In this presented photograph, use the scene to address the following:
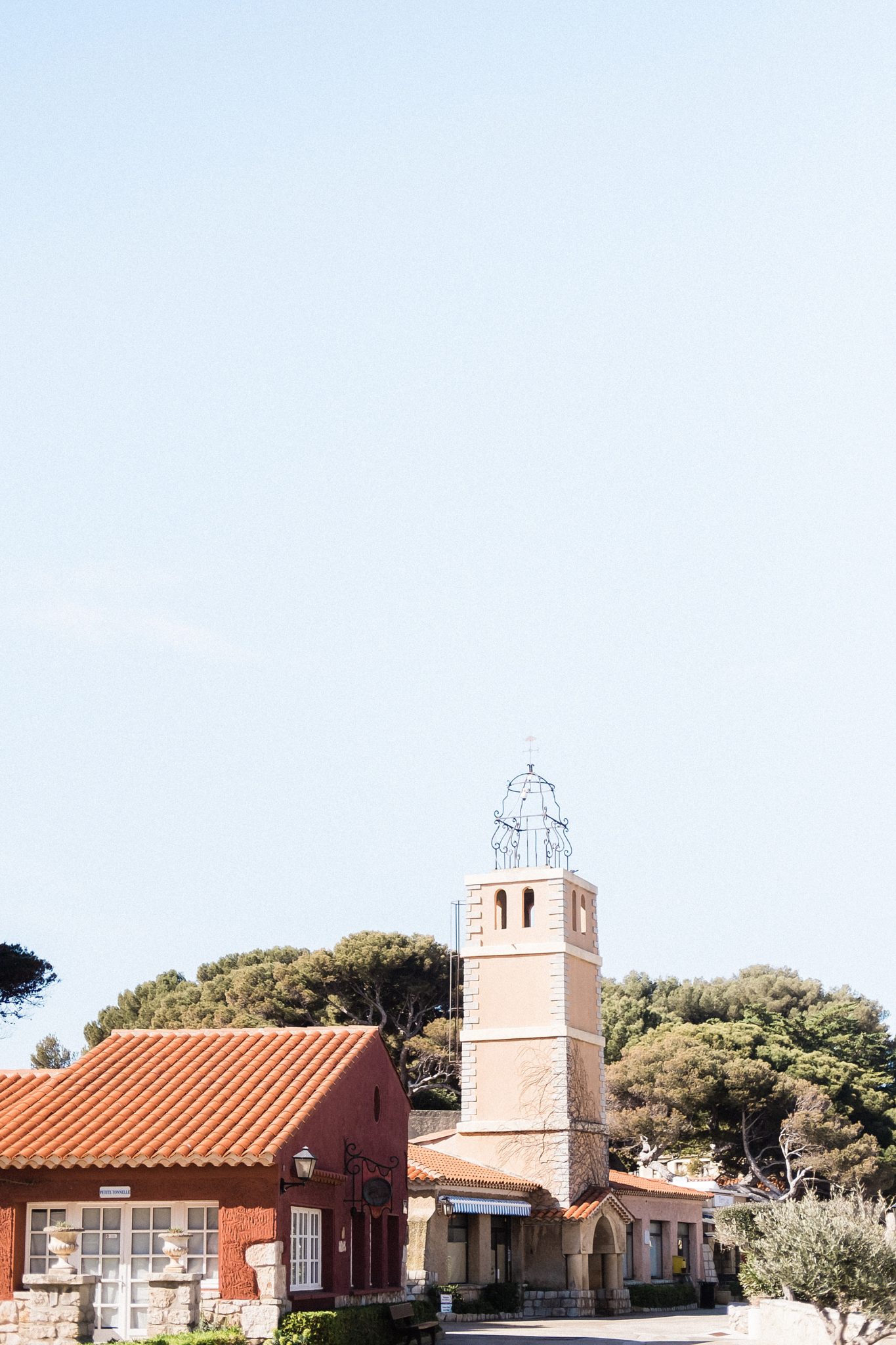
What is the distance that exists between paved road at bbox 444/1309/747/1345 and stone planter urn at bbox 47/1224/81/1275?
9172mm

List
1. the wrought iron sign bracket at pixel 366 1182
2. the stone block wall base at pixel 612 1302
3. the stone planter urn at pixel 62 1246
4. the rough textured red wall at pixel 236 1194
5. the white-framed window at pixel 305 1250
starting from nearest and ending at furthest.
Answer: the stone planter urn at pixel 62 1246 → the rough textured red wall at pixel 236 1194 → the white-framed window at pixel 305 1250 → the wrought iron sign bracket at pixel 366 1182 → the stone block wall base at pixel 612 1302

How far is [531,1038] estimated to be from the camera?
135 ft

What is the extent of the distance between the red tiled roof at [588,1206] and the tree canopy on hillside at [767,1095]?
37.6 ft

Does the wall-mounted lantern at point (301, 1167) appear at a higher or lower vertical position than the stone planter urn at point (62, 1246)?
higher

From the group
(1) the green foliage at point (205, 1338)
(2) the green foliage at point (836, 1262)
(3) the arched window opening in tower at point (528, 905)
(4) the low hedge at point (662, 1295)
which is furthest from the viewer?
(3) the arched window opening in tower at point (528, 905)

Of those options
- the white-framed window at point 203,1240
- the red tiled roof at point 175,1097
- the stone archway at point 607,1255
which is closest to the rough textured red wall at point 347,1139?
the red tiled roof at point 175,1097

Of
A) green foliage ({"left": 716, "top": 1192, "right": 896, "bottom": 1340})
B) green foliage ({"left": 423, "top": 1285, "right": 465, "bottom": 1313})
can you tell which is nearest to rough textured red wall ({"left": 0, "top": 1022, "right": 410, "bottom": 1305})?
green foliage ({"left": 716, "top": 1192, "right": 896, "bottom": 1340})

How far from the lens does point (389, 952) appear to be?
191ft

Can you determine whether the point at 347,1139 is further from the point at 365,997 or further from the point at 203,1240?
the point at 365,997

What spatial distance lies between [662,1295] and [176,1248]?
1001 inches

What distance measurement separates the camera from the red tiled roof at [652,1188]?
42.3m

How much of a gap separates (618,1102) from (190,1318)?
35.0 m

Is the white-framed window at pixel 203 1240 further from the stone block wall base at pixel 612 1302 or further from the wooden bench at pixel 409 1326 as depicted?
the stone block wall base at pixel 612 1302

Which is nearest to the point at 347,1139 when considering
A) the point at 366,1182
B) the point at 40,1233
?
the point at 366,1182
